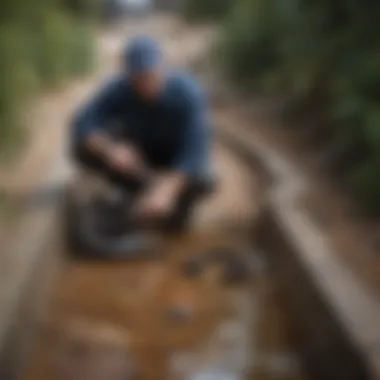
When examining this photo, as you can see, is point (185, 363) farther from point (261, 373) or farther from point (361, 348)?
point (361, 348)

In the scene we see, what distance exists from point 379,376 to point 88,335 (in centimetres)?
185

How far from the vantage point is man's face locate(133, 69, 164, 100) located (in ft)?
20.5

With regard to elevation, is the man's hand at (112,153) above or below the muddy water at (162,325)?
above

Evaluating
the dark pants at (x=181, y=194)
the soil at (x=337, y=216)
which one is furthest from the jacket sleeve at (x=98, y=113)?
the soil at (x=337, y=216)

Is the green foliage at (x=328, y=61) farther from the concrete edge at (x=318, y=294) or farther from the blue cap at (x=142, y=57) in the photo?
the blue cap at (x=142, y=57)

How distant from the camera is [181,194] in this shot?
21.5ft

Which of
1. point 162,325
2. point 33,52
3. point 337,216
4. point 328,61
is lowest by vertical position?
point 162,325

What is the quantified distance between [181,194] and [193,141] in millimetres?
322

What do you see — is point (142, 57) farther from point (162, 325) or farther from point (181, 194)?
point (162, 325)

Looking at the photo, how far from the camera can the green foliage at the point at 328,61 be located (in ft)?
22.8

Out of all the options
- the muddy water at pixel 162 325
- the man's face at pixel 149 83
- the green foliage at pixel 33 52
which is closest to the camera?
the muddy water at pixel 162 325

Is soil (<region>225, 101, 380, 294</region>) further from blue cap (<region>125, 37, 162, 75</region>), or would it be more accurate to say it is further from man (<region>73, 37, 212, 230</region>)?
blue cap (<region>125, 37, 162, 75</region>)

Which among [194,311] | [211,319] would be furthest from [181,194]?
[211,319]

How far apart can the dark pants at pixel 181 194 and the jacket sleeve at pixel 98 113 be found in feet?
0.37
